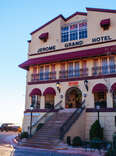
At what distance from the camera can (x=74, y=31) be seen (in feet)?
79.5

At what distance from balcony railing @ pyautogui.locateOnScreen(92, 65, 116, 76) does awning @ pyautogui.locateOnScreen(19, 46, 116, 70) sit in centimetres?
155

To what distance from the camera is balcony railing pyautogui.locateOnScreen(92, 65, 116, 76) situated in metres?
20.1

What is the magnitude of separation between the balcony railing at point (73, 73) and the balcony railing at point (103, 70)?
1.05 metres

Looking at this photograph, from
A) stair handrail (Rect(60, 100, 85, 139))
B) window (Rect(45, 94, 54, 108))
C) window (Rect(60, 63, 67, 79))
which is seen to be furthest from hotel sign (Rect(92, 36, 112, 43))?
window (Rect(45, 94, 54, 108))

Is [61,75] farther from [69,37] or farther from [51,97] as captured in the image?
[69,37]

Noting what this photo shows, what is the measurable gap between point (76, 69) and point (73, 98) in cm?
375

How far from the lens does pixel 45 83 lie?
23.4m

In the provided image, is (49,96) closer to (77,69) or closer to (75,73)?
(75,73)

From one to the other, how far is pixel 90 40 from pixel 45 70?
693cm

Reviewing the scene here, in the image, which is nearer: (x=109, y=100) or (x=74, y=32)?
(x=109, y=100)

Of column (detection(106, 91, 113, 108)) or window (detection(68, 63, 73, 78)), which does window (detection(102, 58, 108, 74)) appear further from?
window (detection(68, 63, 73, 78))

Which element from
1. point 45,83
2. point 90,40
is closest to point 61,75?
point 45,83

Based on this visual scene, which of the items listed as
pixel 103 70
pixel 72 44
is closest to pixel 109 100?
pixel 103 70

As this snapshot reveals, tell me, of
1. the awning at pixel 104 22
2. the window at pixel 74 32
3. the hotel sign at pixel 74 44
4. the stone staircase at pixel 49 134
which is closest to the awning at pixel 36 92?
the stone staircase at pixel 49 134
